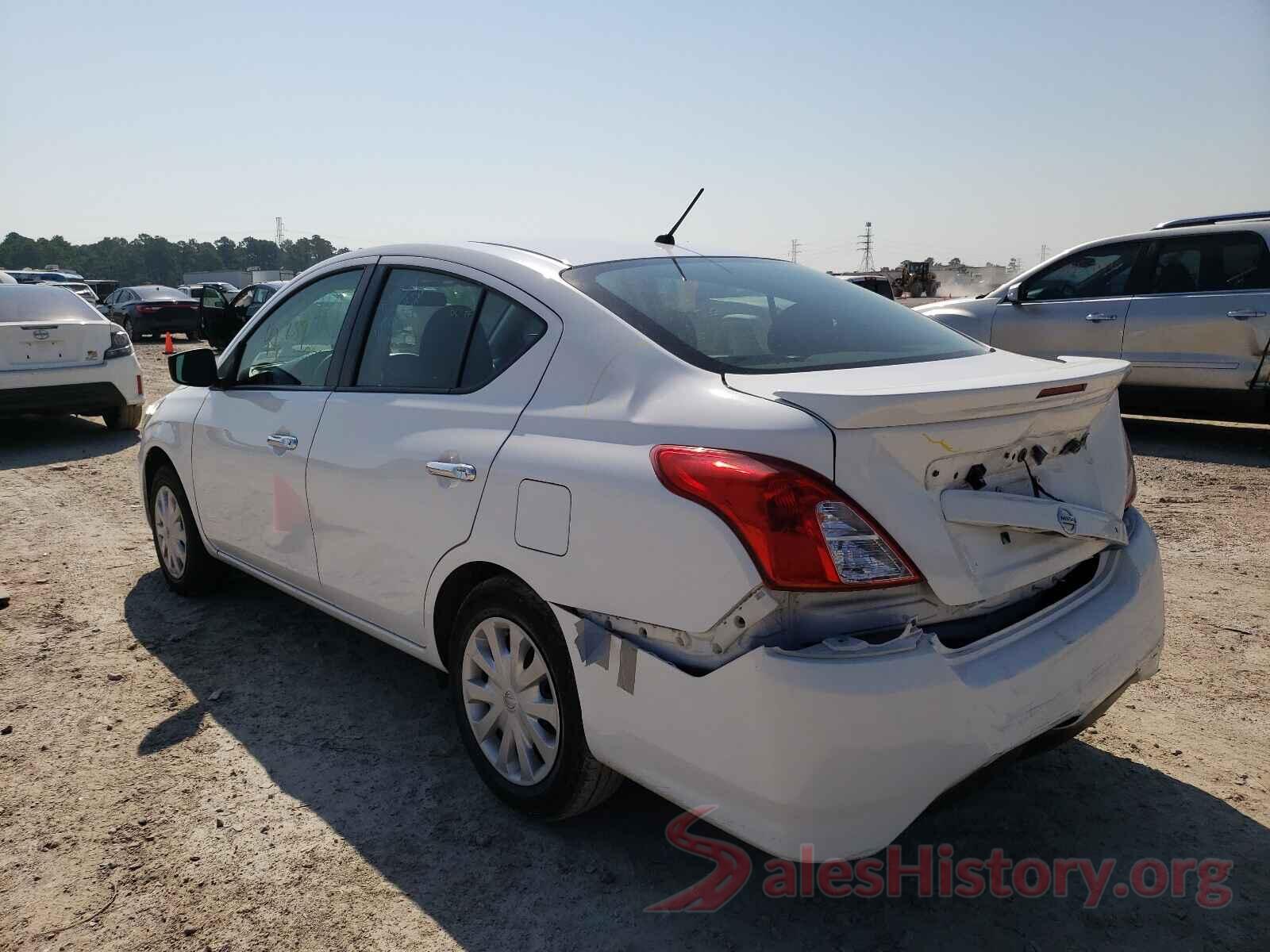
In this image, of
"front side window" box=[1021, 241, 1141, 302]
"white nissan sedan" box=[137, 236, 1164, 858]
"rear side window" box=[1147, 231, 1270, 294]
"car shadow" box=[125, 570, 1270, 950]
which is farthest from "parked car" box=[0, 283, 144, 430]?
"rear side window" box=[1147, 231, 1270, 294]

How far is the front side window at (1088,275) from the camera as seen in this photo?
→ 8.38 m

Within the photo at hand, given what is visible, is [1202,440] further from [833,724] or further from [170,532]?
[170,532]

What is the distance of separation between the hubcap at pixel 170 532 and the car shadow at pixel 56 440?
4.40 m

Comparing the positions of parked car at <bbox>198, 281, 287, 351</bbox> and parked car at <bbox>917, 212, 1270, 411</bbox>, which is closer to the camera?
parked car at <bbox>917, 212, 1270, 411</bbox>

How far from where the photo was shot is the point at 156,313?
25.0 metres

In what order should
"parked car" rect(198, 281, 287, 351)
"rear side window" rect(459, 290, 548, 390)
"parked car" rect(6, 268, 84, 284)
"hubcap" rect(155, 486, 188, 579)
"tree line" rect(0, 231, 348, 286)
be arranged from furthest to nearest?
"tree line" rect(0, 231, 348, 286)
"parked car" rect(6, 268, 84, 284)
"parked car" rect(198, 281, 287, 351)
"hubcap" rect(155, 486, 188, 579)
"rear side window" rect(459, 290, 548, 390)

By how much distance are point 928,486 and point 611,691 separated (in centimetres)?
89

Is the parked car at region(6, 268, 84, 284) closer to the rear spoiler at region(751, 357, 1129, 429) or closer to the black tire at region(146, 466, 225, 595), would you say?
the black tire at region(146, 466, 225, 595)

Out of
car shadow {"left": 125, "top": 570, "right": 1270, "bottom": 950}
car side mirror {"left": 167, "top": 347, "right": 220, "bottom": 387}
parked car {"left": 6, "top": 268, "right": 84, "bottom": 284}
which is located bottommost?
car shadow {"left": 125, "top": 570, "right": 1270, "bottom": 950}

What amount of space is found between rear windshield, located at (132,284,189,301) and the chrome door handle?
25773mm

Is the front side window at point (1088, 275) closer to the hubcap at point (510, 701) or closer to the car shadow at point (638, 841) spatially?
the car shadow at point (638, 841)

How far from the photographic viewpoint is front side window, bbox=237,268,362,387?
12.0ft

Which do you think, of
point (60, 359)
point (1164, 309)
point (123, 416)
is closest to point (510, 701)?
point (1164, 309)

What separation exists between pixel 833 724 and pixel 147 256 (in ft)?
357
